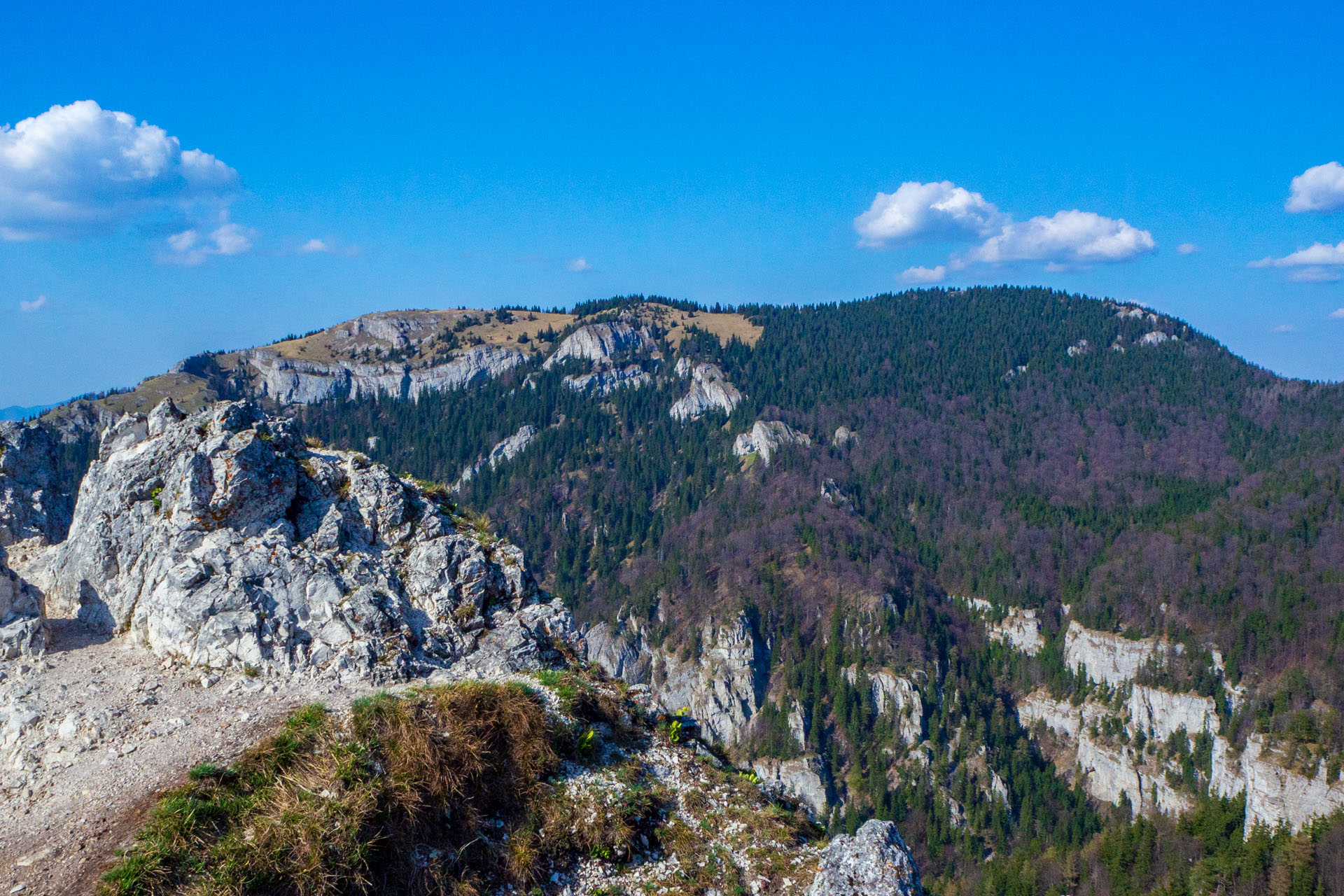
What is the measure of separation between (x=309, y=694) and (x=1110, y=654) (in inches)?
Answer: 7531

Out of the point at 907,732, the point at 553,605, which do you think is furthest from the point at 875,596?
the point at 553,605

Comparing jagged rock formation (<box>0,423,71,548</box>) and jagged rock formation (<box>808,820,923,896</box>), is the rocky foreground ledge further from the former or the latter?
jagged rock formation (<box>0,423,71,548</box>)

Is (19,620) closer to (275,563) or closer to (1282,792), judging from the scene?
(275,563)

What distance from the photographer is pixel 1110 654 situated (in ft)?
556

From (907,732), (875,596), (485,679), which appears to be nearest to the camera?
(485,679)

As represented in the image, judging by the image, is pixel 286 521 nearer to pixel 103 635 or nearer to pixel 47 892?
pixel 103 635

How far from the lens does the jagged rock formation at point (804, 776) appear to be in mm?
138750

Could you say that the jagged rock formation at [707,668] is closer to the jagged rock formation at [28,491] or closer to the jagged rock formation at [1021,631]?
the jagged rock formation at [1021,631]

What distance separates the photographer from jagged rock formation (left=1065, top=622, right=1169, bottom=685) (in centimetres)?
16525

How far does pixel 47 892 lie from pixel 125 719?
5384 millimetres

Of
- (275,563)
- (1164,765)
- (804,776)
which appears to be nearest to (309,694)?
(275,563)

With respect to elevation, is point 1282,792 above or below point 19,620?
below

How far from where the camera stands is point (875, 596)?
18550cm

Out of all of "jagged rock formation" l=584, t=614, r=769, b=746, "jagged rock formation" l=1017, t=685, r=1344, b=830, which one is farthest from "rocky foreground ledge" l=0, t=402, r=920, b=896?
"jagged rock formation" l=584, t=614, r=769, b=746
